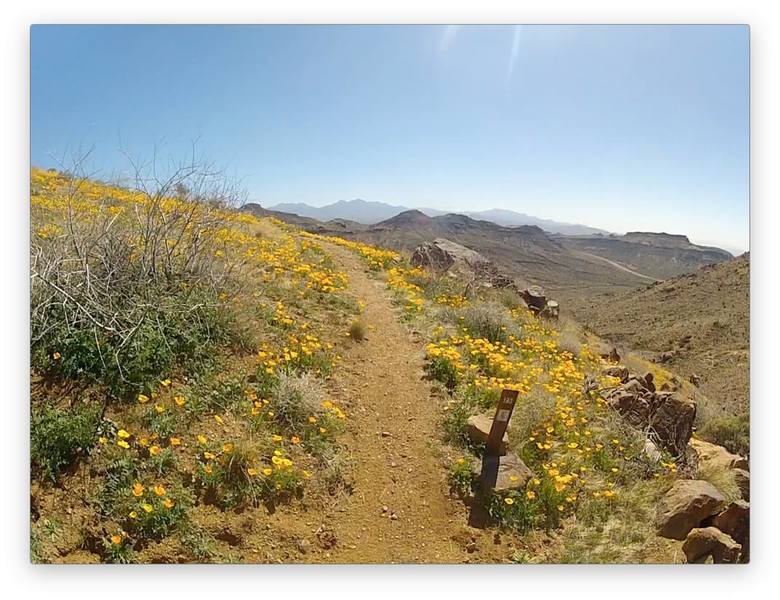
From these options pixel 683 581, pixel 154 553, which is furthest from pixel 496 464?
pixel 154 553

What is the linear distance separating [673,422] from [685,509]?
2.66 ft

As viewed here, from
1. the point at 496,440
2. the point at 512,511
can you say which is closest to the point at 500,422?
the point at 496,440

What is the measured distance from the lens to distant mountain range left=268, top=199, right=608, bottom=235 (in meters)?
4.49

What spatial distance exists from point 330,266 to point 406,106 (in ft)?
10.4

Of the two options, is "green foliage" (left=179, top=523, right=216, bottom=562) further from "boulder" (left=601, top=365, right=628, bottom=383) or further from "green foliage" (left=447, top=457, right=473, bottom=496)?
"boulder" (left=601, top=365, right=628, bottom=383)

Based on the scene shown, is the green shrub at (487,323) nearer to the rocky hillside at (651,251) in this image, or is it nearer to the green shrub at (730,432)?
the rocky hillside at (651,251)

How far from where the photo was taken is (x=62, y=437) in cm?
318

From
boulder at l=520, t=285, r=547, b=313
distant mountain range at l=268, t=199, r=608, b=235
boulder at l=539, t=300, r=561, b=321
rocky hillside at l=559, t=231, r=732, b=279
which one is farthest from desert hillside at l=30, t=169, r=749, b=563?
boulder at l=520, t=285, r=547, b=313

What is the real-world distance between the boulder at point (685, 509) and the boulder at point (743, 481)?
335 mm

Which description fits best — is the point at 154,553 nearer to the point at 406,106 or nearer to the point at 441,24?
the point at 406,106

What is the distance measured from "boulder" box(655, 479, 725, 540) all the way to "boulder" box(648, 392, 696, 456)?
0.47 meters

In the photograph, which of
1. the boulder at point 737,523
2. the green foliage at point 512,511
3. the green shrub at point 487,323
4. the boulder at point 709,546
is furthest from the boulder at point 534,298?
the green foliage at point 512,511

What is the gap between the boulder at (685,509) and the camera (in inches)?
137

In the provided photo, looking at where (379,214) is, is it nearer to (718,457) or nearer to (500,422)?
(500,422)
